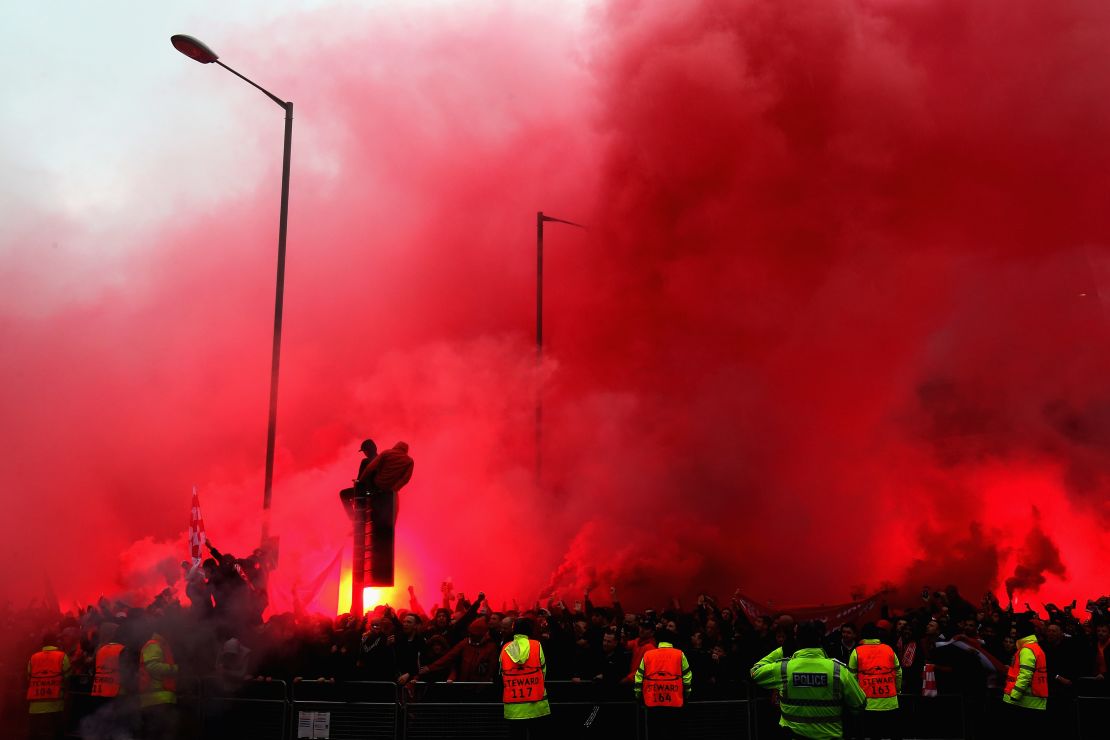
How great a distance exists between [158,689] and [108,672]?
76 cm

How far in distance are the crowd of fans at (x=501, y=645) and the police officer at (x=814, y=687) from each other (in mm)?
2447

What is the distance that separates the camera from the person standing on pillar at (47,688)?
12.3 m

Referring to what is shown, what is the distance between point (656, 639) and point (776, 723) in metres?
1.48

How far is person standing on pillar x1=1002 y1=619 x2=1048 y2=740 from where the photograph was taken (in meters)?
10.9

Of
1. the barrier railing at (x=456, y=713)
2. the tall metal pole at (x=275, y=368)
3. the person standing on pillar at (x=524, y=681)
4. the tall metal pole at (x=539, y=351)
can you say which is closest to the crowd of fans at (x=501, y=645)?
the barrier railing at (x=456, y=713)

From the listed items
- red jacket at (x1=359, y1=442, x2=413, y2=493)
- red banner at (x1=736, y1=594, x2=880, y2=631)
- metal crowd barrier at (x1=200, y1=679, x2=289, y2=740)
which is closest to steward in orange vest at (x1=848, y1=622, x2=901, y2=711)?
red banner at (x1=736, y1=594, x2=880, y2=631)

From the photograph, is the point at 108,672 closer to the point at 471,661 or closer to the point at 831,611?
the point at 471,661

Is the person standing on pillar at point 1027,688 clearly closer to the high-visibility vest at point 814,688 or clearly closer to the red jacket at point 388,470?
the high-visibility vest at point 814,688

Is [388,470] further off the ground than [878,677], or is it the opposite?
[388,470]

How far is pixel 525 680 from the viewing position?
10.4 metres

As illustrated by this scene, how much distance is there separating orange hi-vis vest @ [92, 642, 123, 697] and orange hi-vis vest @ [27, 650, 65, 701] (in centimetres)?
60

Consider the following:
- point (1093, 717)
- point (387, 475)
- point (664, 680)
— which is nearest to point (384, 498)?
point (387, 475)

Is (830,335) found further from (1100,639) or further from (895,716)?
(895,716)

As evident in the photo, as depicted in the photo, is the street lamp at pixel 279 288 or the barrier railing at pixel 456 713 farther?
the street lamp at pixel 279 288
